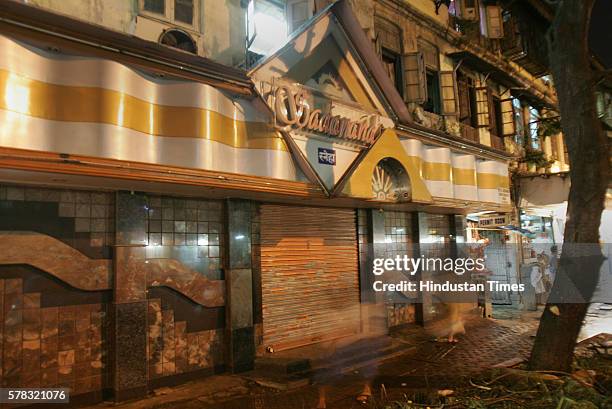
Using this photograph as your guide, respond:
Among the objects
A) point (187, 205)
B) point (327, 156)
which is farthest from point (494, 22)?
point (187, 205)

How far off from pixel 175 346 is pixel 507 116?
1657cm

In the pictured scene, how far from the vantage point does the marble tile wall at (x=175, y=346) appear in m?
7.14

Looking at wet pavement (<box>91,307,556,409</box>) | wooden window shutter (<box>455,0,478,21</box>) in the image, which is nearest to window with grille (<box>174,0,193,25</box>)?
wet pavement (<box>91,307,556,409</box>)

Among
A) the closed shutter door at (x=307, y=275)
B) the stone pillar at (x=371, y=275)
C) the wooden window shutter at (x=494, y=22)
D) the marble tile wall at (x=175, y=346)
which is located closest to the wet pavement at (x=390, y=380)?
the marble tile wall at (x=175, y=346)

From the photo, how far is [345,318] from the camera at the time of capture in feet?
35.3

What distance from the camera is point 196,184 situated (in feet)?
21.6

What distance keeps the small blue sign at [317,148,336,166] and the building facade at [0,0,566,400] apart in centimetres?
5

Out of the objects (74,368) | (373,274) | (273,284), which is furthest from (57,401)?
(373,274)

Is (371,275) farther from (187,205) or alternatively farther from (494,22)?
(494,22)

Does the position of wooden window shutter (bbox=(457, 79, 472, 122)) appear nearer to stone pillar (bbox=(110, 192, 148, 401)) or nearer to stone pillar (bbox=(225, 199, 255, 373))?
stone pillar (bbox=(225, 199, 255, 373))

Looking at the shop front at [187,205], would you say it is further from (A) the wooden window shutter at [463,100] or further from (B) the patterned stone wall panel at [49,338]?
(A) the wooden window shutter at [463,100]

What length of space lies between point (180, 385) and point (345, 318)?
472 cm

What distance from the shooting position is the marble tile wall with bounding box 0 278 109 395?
19.1 ft

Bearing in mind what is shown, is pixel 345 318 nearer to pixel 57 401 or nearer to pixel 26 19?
pixel 57 401
